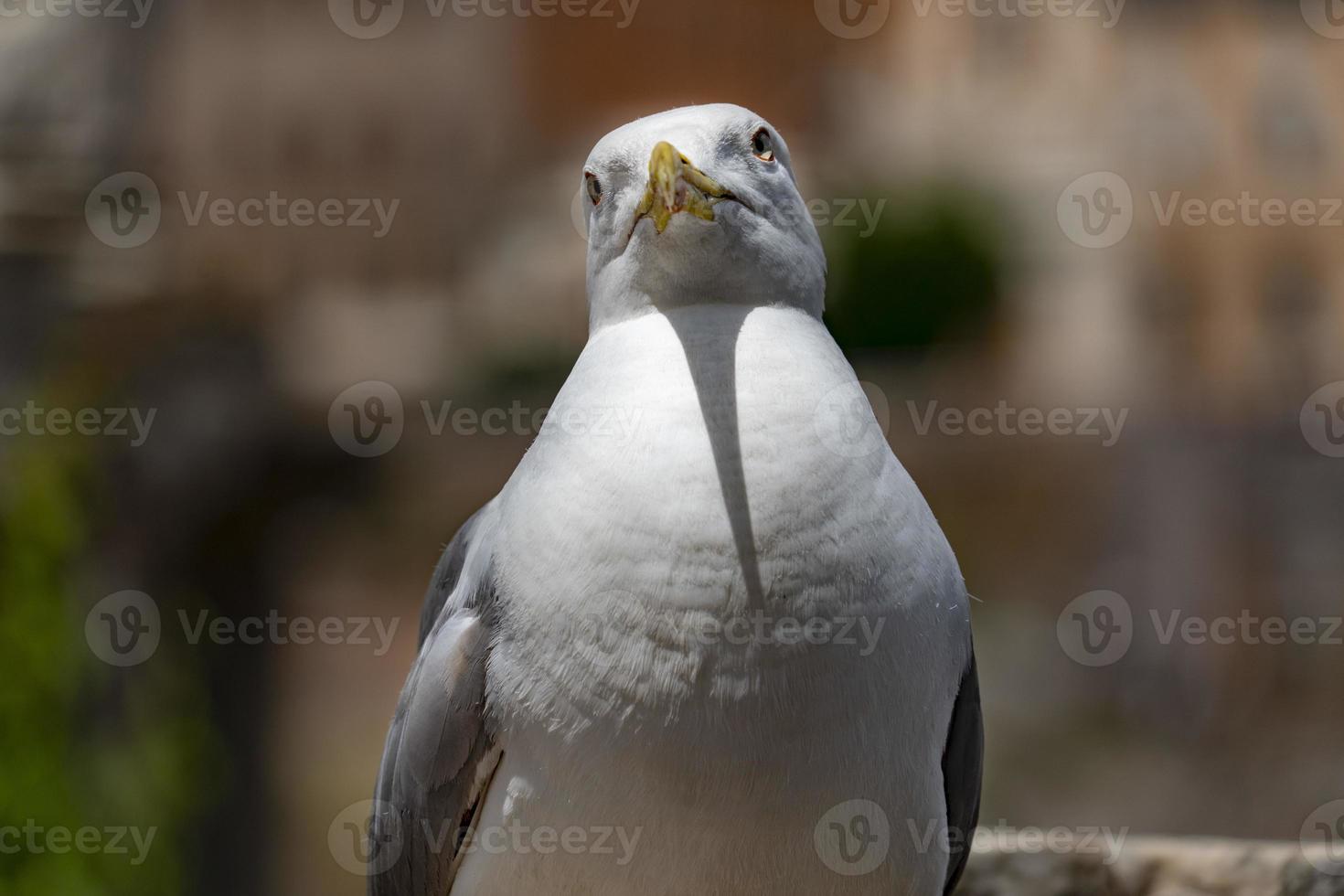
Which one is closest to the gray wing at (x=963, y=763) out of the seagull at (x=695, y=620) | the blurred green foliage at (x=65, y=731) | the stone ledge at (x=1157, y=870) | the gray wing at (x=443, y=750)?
the seagull at (x=695, y=620)

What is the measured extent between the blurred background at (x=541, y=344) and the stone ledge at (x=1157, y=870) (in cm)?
461

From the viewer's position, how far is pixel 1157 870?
333 centimetres

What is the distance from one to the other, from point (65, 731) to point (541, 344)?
489 cm

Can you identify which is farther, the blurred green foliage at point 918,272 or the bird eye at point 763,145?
the blurred green foliage at point 918,272

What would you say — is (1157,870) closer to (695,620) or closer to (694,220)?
(695,620)

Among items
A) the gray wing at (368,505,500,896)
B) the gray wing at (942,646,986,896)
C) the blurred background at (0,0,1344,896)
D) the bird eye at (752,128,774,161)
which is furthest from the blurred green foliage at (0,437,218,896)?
the bird eye at (752,128,774,161)

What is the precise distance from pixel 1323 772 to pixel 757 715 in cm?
813

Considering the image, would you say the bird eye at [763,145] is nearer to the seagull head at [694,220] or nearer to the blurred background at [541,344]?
the seagull head at [694,220]

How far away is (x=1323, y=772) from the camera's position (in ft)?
28.8

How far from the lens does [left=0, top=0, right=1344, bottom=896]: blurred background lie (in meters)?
8.03

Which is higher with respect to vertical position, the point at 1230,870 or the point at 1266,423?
the point at 1230,870

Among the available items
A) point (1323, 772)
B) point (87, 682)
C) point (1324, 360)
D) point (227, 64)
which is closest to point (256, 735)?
point (87, 682)

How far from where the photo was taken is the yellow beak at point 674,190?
7.09ft

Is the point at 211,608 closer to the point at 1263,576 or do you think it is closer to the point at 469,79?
the point at 469,79
